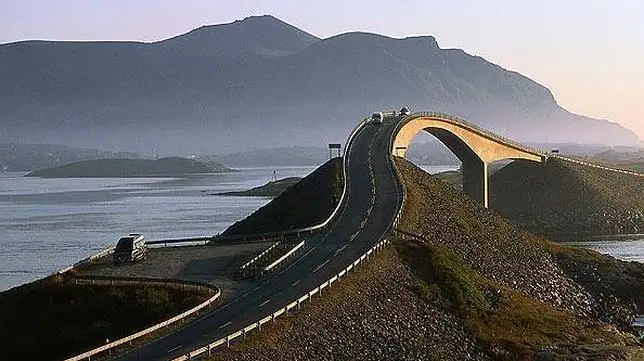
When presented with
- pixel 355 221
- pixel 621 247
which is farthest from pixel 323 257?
pixel 621 247

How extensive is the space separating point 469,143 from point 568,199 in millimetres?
17217

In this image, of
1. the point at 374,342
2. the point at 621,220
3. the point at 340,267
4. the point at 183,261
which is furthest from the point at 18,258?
the point at 621,220

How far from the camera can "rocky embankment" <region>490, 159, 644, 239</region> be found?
365 feet

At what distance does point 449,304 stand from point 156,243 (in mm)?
16842

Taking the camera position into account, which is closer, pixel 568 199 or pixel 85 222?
pixel 568 199

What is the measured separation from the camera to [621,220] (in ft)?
375

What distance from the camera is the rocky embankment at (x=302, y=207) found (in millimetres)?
64812

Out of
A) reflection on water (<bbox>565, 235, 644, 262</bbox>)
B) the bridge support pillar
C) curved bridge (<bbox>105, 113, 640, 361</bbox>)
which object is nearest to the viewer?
curved bridge (<bbox>105, 113, 640, 361</bbox>)

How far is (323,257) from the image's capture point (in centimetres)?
4862

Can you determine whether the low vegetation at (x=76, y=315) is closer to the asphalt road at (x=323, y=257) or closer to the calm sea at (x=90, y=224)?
the asphalt road at (x=323, y=257)

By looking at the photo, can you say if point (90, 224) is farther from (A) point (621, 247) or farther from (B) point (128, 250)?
(B) point (128, 250)

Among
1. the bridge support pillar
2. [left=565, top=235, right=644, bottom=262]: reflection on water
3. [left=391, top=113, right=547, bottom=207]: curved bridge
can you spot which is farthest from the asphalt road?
the bridge support pillar

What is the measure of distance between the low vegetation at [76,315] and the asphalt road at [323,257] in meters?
2.44

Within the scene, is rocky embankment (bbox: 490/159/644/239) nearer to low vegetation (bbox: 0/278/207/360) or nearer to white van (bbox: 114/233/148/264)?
white van (bbox: 114/233/148/264)
